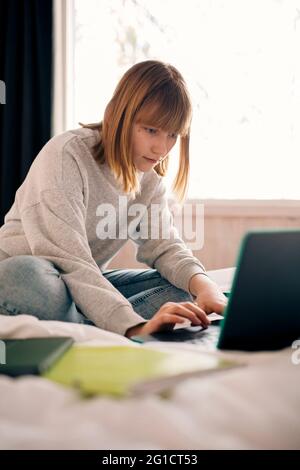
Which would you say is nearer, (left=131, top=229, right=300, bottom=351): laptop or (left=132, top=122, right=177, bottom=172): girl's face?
(left=131, top=229, right=300, bottom=351): laptop

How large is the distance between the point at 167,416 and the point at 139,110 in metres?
1.02

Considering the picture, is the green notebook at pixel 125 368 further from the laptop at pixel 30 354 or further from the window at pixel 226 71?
the window at pixel 226 71

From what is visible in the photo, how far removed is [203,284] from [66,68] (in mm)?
1767

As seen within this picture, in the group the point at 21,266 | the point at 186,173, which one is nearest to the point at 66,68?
the point at 186,173

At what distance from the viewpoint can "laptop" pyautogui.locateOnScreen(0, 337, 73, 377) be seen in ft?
2.12

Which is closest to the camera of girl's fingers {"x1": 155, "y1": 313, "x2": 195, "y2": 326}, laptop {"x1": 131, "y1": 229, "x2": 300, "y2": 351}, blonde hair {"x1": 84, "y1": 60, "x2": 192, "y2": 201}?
laptop {"x1": 131, "y1": 229, "x2": 300, "y2": 351}

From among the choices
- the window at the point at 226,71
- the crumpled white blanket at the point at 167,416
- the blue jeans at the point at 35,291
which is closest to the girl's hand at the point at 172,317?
the blue jeans at the point at 35,291

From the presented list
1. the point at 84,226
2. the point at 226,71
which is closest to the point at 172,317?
the point at 84,226

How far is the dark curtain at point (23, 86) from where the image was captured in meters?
2.71

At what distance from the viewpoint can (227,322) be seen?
2.42 ft

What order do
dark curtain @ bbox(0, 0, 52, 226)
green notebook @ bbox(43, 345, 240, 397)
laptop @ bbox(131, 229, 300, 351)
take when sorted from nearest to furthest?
green notebook @ bbox(43, 345, 240, 397)
laptop @ bbox(131, 229, 300, 351)
dark curtain @ bbox(0, 0, 52, 226)

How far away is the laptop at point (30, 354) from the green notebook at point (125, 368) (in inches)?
0.4

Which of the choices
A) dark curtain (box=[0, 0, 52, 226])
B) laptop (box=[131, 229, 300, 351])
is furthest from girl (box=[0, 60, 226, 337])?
dark curtain (box=[0, 0, 52, 226])

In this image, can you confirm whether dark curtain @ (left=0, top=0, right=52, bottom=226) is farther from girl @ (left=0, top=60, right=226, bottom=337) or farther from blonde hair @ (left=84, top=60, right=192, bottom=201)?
blonde hair @ (left=84, top=60, right=192, bottom=201)
